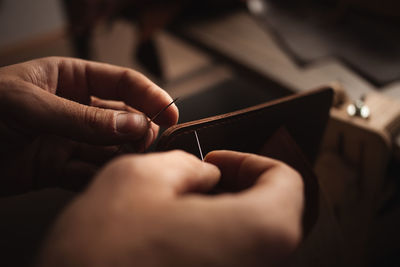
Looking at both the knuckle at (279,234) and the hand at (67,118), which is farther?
the hand at (67,118)

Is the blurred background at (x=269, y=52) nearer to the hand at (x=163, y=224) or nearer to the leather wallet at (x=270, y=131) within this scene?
the leather wallet at (x=270, y=131)

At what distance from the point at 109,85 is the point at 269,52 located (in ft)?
1.94

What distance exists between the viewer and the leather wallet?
0.43 meters

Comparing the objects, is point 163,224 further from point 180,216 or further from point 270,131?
point 270,131

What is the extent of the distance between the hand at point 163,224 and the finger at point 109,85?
0.97 ft

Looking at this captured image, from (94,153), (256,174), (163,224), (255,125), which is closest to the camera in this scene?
(163,224)

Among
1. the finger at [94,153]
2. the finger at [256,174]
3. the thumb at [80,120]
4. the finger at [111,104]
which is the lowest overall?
the finger at [94,153]

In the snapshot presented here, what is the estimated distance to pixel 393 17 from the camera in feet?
3.44

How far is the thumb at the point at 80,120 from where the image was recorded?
0.51 m

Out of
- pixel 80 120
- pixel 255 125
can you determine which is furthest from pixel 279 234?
pixel 80 120

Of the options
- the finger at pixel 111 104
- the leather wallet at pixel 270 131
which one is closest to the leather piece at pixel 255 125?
the leather wallet at pixel 270 131

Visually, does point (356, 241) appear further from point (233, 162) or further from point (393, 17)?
point (393, 17)

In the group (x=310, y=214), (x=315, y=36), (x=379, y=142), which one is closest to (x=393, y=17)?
(x=315, y=36)

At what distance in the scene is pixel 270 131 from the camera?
50 cm
